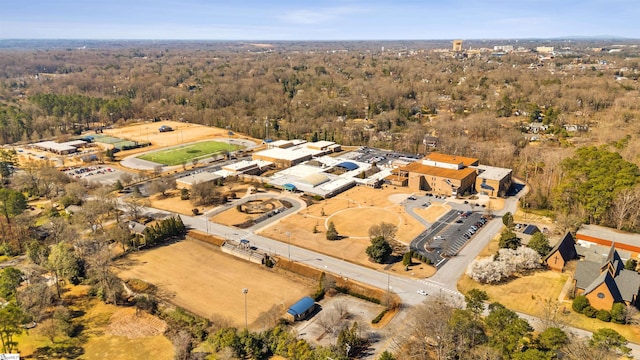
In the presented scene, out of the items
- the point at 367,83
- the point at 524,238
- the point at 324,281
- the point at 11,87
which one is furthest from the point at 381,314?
the point at 11,87

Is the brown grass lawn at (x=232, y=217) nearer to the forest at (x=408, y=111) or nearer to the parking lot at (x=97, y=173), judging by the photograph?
the parking lot at (x=97, y=173)

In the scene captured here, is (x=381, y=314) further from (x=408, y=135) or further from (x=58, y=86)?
(x=58, y=86)

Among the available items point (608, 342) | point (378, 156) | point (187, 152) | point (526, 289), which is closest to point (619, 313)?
point (526, 289)

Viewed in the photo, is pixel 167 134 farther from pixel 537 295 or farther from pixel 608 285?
pixel 608 285

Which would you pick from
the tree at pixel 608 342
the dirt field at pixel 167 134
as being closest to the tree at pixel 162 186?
the dirt field at pixel 167 134

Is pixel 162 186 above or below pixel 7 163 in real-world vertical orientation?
below

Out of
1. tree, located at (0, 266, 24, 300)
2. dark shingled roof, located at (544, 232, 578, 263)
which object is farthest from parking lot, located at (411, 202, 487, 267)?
tree, located at (0, 266, 24, 300)
